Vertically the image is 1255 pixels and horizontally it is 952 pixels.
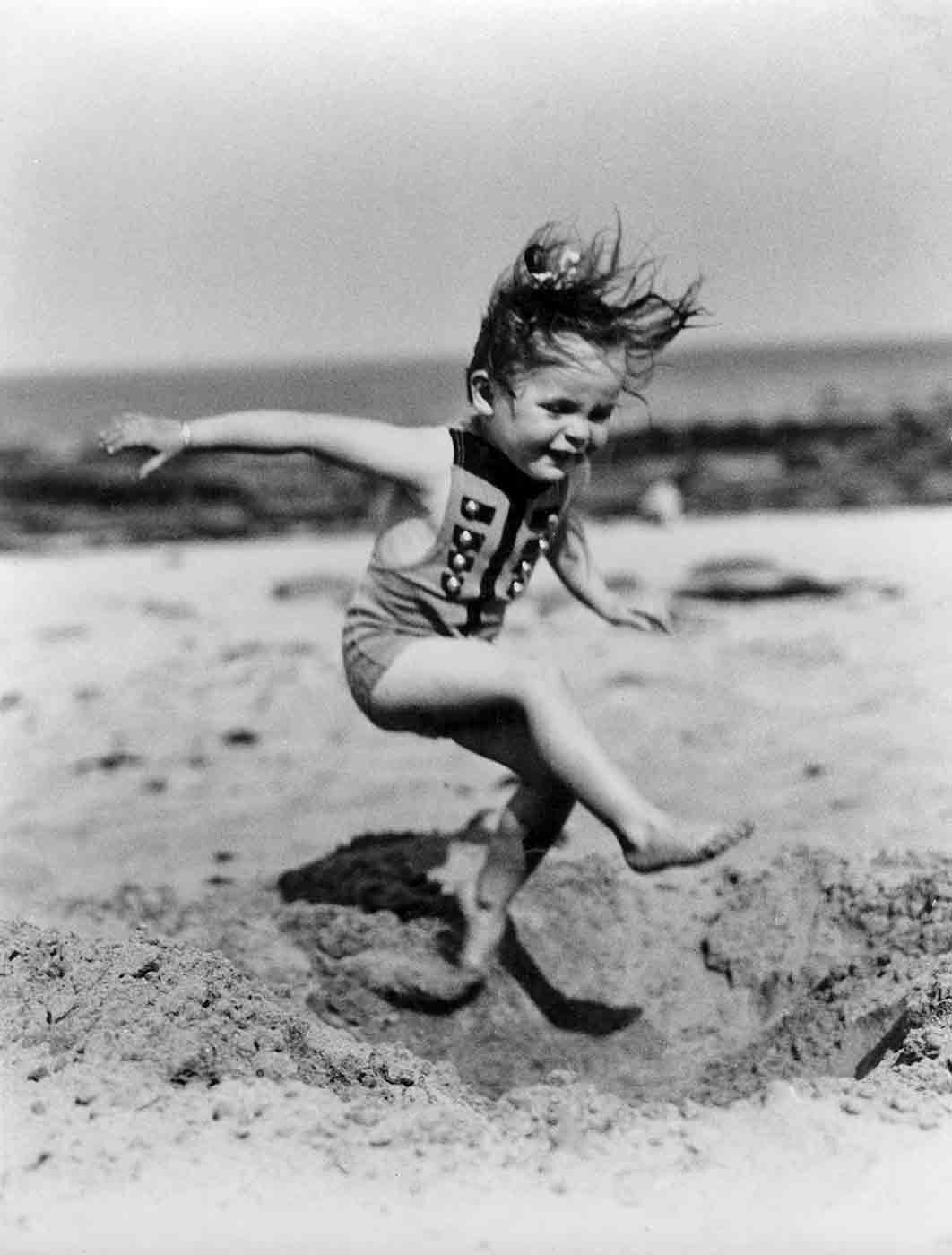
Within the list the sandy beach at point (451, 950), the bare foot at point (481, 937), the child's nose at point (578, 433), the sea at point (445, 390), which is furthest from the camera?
the sea at point (445, 390)

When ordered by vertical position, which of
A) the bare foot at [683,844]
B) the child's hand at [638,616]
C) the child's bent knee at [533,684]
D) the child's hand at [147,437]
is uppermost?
the child's hand at [147,437]

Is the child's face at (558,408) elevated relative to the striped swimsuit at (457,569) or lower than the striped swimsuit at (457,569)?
elevated

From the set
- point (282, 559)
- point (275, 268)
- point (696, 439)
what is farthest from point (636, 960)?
point (696, 439)

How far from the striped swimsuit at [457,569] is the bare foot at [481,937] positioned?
1.49ft

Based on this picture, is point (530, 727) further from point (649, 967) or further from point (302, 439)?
point (649, 967)

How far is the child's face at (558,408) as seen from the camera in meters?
2.07

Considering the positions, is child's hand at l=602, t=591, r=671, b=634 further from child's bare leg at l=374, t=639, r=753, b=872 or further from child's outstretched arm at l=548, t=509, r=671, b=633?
child's bare leg at l=374, t=639, r=753, b=872

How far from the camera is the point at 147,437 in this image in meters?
2.01

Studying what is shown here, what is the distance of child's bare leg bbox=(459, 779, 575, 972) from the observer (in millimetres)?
2309

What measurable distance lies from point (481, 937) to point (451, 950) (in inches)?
4.4

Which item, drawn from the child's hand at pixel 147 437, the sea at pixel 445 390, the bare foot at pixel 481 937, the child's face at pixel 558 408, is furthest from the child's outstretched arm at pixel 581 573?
the sea at pixel 445 390

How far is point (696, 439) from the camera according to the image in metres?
7.29

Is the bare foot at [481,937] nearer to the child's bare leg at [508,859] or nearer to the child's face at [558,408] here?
the child's bare leg at [508,859]

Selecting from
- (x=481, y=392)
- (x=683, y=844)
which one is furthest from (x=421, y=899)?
(x=481, y=392)
